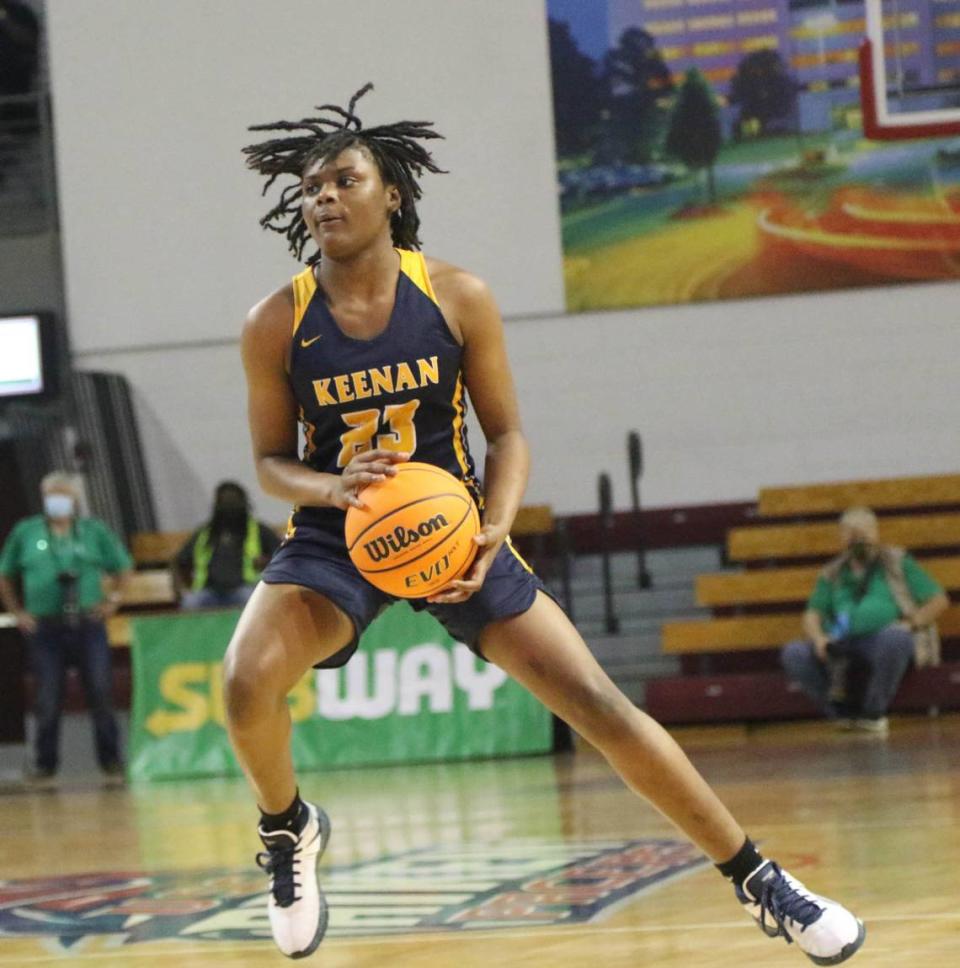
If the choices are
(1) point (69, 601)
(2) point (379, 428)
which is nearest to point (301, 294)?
(2) point (379, 428)

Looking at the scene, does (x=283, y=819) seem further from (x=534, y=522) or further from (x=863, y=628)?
(x=534, y=522)

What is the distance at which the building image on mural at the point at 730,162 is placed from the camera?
1350 centimetres

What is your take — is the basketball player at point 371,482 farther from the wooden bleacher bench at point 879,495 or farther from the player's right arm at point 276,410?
the wooden bleacher bench at point 879,495

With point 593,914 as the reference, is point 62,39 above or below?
above

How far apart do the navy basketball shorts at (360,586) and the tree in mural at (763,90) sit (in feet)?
33.2

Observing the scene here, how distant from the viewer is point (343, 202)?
3955mm

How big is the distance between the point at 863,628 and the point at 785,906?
710 centimetres

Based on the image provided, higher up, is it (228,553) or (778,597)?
(228,553)

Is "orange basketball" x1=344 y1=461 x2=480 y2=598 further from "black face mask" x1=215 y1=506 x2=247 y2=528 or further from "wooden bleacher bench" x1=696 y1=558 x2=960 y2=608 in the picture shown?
"wooden bleacher bench" x1=696 y1=558 x2=960 y2=608

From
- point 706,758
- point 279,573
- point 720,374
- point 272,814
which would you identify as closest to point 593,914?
point 272,814

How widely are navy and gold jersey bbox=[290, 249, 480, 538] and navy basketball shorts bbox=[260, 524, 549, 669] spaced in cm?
6

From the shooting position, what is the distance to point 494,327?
4.08m

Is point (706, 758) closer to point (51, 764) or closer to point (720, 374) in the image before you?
point (51, 764)

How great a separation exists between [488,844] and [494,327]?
2.96 m
